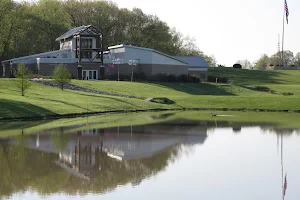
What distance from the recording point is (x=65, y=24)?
101m

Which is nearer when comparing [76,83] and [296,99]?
[296,99]

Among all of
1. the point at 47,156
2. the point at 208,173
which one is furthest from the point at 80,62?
the point at 208,173

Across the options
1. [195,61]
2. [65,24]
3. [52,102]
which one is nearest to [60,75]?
[52,102]

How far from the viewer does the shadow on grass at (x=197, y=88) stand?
3080 inches

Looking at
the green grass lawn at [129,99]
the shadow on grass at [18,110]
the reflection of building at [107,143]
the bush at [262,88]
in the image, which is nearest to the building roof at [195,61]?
the green grass lawn at [129,99]

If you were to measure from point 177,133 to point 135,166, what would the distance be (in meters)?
13.3

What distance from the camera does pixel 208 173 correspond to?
21562 mm

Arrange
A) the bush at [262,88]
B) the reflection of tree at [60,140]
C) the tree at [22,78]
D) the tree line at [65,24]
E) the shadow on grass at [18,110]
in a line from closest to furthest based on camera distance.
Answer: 1. the reflection of tree at [60,140]
2. the shadow on grass at [18,110]
3. the tree at [22,78]
4. the bush at [262,88]
5. the tree line at [65,24]

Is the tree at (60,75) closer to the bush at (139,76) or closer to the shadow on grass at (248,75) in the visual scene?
the bush at (139,76)

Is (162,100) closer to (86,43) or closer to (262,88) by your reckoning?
(262,88)

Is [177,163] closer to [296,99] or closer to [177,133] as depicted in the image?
[177,133]

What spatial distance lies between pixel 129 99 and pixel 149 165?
40063 mm

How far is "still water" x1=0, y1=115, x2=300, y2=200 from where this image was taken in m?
18.3

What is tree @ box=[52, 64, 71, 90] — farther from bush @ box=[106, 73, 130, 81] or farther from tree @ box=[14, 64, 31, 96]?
bush @ box=[106, 73, 130, 81]
